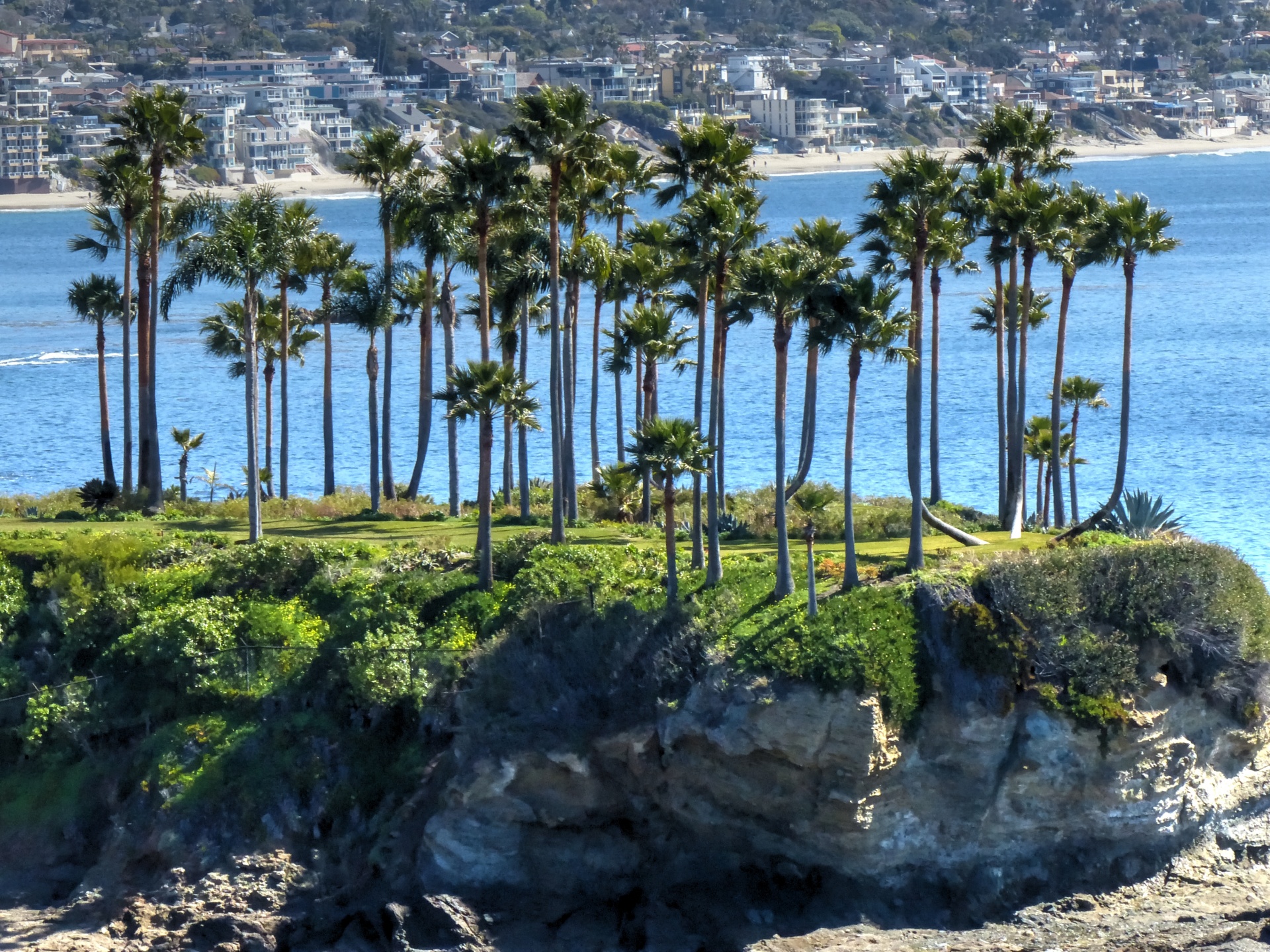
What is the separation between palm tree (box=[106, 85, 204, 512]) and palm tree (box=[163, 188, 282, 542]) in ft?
8.82

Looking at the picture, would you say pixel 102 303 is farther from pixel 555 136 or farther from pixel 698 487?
pixel 698 487

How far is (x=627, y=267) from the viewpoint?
42.7 metres

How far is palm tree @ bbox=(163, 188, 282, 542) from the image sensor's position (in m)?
39.0

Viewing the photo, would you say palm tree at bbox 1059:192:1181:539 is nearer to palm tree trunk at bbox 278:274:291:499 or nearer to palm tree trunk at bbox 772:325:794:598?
palm tree trunk at bbox 772:325:794:598

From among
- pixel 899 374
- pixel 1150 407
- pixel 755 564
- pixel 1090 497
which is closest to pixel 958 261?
pixel 755 564

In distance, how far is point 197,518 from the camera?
43469 mm

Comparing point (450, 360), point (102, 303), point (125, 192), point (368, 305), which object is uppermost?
point (125, 192)

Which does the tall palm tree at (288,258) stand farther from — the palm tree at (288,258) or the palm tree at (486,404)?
the palm tree at (486,404)

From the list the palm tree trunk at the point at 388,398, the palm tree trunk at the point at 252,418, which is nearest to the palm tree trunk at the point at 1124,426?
the palm tree trunk at the point at 252,418

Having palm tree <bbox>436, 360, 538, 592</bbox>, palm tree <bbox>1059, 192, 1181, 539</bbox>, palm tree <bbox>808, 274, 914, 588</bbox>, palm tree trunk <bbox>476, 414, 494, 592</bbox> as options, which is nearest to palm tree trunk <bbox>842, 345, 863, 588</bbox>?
palm tree <bbox>808, 274, 914, 588</bbox>

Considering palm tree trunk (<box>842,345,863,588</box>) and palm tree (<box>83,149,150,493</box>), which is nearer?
palm tree trunk (<box>842,345,863,588</box>)

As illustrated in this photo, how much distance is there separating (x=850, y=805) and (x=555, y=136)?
1482 centimetres

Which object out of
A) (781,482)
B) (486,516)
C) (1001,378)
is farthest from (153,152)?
(1001,378)

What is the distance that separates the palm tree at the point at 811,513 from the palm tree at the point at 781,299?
525 mm
